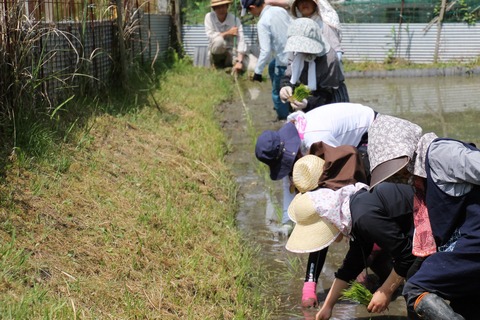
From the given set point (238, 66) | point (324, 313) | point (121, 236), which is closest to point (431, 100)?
point (238, 66)

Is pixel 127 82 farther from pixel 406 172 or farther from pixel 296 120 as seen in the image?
pixel 406 172

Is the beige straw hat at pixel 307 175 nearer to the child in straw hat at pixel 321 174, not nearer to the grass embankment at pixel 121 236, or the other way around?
the child in straw hat at pixel 321 174

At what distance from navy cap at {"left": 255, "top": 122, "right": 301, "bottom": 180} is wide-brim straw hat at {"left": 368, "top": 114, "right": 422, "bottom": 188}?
72cm

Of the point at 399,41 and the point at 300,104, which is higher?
the point at 300,104

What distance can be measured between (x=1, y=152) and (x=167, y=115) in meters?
3.31

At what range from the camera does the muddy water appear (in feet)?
15.6

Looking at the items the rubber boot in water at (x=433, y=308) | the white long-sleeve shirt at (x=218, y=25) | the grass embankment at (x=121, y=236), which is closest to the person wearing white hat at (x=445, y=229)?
the rubber boot in water at (x=433, y=308)

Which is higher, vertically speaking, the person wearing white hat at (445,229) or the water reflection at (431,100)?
the person wearing white hat at (445,229)

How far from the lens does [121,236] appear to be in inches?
190

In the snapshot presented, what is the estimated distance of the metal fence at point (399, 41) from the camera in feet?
48.9

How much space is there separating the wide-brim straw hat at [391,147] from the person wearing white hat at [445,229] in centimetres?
1

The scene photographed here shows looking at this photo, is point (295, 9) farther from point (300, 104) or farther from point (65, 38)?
point (65, 38)

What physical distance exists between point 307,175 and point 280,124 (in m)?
4.98

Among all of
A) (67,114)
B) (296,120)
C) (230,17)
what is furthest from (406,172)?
(230,17)
